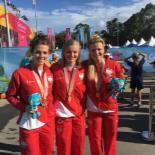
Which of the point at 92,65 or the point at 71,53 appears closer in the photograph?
the point at 71,53

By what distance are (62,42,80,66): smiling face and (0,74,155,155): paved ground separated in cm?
223

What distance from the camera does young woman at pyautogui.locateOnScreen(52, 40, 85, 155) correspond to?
385 centimetres

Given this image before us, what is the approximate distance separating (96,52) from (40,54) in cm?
→ 73

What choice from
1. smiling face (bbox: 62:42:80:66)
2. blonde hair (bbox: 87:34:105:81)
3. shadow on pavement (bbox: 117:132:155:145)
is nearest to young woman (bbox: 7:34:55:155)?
smiling face (bbox: 62:42:80:66)

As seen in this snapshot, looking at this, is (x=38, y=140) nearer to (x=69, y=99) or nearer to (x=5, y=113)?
(x=69, y=99)

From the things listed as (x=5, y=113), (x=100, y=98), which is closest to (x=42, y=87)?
(x=100, y=98)

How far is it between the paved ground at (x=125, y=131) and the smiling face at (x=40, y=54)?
242cm

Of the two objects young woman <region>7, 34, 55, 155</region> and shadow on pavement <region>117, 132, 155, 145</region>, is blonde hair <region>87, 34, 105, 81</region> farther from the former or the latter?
shadow on pavement <region>117, 132, 155, 145</region>

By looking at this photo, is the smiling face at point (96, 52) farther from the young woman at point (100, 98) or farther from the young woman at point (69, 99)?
the young woman at point (69, 99)

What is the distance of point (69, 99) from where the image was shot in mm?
3877

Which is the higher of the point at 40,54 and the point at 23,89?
the point at 40,54

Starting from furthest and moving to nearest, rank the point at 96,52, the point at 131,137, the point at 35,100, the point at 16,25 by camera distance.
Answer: the point at 16,25 < the point at 131,137 < the point at 96,52 < the point at 35,100

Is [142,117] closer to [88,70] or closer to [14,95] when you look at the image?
[88,70]

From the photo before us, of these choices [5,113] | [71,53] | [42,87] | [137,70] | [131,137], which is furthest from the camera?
[137,70]
